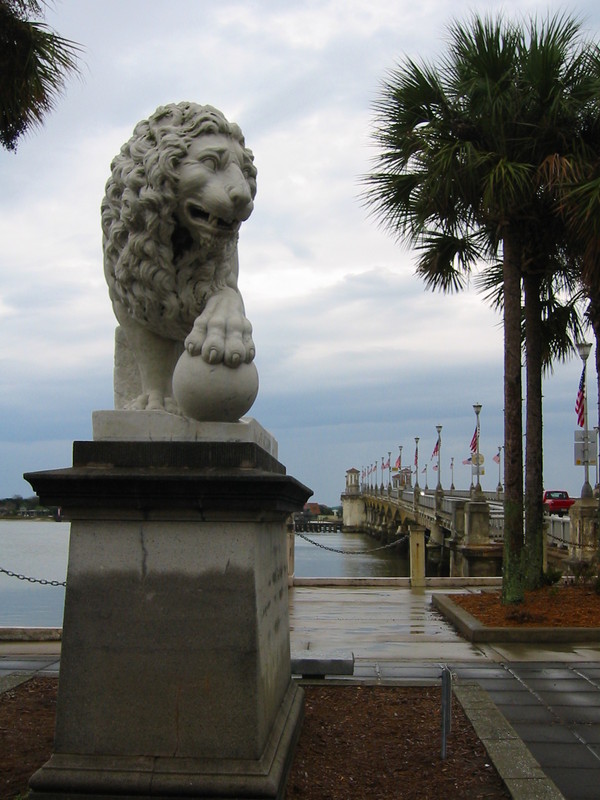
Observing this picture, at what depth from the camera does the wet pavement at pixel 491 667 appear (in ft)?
15.0

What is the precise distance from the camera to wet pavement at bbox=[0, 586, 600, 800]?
4570mm

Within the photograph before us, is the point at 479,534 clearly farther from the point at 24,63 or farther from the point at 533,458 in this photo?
the point at 24,63

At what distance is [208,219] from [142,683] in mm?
2111

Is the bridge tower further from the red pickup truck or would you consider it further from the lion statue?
the lion statue

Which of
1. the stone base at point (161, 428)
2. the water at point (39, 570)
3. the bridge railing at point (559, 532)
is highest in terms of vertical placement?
the stone base at point (161, 428)

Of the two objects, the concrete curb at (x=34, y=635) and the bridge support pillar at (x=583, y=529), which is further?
the bridge support pillar at (x=583, y=529)

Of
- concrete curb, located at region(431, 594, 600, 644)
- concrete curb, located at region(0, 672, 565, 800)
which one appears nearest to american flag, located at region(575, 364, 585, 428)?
concrete curb, located at region(431, 594, 600, 644)

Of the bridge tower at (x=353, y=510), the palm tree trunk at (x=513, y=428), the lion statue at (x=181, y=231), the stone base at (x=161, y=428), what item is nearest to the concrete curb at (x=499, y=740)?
the stone base at (x=161, y=428)

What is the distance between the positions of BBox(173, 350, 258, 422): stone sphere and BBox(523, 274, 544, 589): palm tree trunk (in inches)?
339

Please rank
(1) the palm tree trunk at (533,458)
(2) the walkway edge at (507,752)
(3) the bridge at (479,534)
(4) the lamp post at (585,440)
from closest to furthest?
(2) the walkway edge at (507,752), (1) the palm tree trunk at (533,458), (3) the bridge at (479,534), (4) the lamp post at (585,440)

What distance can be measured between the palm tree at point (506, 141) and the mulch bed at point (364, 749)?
232 inches

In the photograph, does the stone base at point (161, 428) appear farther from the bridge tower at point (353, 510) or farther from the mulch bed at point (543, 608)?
the bridge tower at point (353, 510)

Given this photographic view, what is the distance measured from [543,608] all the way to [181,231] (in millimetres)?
8237

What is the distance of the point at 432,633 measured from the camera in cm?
960
